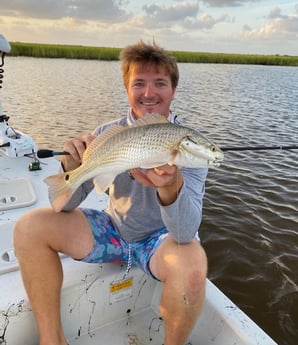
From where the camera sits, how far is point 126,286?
2.64m

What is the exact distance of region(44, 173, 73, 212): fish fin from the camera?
2.14m

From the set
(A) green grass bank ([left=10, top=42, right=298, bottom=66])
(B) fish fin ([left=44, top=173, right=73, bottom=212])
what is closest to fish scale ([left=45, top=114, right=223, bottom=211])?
(B) fish fin ([left=44, top=173, right=73, bottom=212])

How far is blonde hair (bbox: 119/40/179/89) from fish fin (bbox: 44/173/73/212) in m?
0.97

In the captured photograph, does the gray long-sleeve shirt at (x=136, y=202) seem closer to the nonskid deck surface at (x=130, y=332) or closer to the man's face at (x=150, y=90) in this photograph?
the man's face at (x=150, y=90)

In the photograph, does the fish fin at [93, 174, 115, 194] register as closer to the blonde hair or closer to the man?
the man

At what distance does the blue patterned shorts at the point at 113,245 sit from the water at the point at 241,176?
1.96m

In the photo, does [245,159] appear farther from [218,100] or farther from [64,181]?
[218,100]

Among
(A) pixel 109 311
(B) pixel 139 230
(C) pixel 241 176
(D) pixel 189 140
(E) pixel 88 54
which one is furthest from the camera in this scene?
(E) pixel 88 54

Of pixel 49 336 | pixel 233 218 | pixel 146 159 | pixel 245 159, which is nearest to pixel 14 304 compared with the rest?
pixel 49 336

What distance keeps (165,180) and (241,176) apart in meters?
5.94

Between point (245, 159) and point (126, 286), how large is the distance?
6496 mm

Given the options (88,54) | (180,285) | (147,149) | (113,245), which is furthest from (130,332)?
(88,54)

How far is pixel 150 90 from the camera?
2553 mm

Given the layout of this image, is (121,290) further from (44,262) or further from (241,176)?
(241,176)
